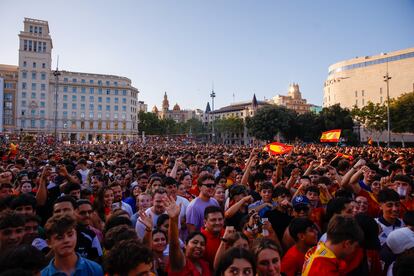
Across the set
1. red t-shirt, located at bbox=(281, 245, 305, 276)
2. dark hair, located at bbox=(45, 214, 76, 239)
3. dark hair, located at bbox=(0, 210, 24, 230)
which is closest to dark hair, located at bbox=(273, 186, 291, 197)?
red t-shirt, located at bbox=(281, 245, 305, 276)

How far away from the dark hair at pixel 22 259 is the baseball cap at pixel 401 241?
3.57 m

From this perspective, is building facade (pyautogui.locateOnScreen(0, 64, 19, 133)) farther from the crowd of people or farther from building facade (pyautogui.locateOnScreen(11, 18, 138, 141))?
the crowd of people

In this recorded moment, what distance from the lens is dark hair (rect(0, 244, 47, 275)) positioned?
8.57 feet

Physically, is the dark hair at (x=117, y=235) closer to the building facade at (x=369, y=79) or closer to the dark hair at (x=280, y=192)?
the dark hair at (x=280, y=192)

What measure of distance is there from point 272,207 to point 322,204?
1567 millimetres

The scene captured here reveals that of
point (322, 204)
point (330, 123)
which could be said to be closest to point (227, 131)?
point (330, 123)

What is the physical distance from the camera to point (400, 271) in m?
2.63

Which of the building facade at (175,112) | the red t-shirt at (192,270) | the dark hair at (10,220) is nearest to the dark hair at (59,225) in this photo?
the dark hair at (10,220)

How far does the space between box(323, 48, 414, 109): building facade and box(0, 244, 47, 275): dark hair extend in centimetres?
8448

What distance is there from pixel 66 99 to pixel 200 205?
100 m

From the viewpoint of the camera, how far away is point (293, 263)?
3766 millimetres

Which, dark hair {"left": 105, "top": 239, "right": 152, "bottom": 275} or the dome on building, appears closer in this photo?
dark hair {"left": 105, "top": 239, "right": 152, "bottom": 275}

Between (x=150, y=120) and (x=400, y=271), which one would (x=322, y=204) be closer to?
(x=400, y=271)

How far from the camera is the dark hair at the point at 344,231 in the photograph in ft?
10.5
